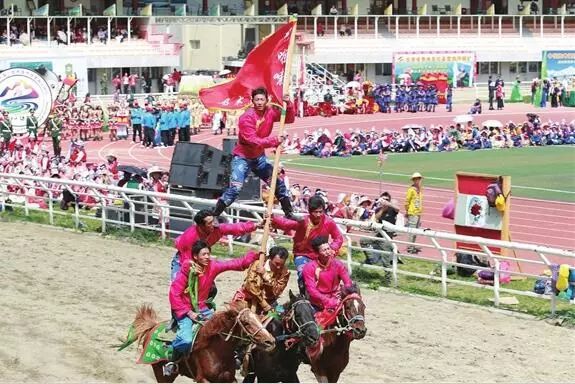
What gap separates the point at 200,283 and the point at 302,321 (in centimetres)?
112

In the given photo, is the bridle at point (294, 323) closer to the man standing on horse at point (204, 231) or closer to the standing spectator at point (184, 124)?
the man standing on horse at point (204, 231)

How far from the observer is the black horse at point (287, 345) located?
35.0 feet

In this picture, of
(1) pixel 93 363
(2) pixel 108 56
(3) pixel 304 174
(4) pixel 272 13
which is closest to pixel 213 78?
(2) pixel 108 56

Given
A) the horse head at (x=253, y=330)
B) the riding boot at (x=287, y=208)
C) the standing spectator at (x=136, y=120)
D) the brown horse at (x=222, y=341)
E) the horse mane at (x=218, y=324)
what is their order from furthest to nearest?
the standing spectator at (x=136, y=120), the riding boot at (x=287, y=208), the horse mane at (x=218, y=324), the brown horse at (x=222, y=341), the horse head at (x=253, y=330)

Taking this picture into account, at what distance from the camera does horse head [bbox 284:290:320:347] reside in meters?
10.6

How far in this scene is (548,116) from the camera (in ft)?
165

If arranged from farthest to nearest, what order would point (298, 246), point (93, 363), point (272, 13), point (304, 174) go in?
point (272, 13) → point (304, 174) → point (93, 363) → point (298, 246)

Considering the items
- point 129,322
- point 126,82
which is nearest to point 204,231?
point 129,322

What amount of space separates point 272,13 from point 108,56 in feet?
44.9

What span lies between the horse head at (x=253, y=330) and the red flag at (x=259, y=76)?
12.7 feet

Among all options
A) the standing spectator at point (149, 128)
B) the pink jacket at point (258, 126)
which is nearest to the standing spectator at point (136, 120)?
the standing spectator at point (149, 128)

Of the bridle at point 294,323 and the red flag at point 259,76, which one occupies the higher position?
the red flag at point 259,76

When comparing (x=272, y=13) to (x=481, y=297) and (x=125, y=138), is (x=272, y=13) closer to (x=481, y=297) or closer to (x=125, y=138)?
(x=125, y=138)

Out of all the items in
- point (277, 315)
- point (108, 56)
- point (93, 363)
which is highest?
point (108, 56)
